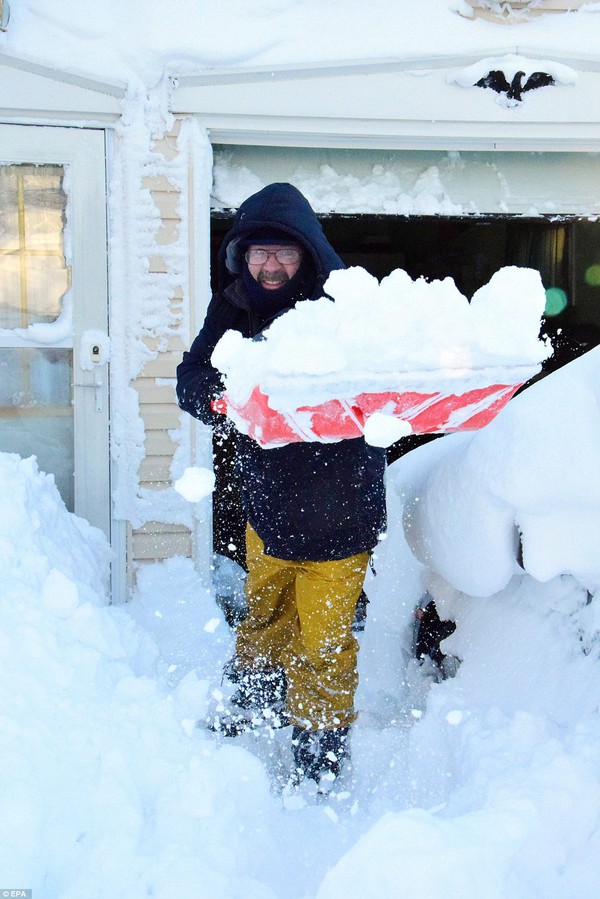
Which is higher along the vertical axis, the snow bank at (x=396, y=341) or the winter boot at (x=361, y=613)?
the snow bank at (x=396, y=341)

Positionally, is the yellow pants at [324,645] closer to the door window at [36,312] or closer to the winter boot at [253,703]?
the winter boot at [253,703]

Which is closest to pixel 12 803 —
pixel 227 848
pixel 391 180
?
pixel 227 848

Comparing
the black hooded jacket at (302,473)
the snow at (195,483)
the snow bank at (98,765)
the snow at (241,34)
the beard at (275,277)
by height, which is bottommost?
the snow bank at (98,765)

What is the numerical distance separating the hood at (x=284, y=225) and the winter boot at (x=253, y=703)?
56.2 inches

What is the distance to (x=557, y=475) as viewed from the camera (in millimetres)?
2078

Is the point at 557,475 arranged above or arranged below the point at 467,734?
above

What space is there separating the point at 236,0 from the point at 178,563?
2.83 meters

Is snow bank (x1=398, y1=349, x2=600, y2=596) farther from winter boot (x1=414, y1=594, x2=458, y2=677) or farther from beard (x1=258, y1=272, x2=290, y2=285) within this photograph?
beard (x1=258, y1=272, x2=290, y2=285)

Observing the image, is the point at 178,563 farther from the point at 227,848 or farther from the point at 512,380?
the point at 512,380

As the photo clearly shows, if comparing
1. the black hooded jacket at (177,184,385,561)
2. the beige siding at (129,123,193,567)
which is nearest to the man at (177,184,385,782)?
the black hooded jacket at (177,184,385,561)

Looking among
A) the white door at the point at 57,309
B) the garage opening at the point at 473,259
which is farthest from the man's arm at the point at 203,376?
the garage opening at the point at 473,259

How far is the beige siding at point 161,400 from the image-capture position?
392cm

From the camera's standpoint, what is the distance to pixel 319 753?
2547 mm

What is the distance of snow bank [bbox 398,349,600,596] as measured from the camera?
81.5 inches
